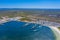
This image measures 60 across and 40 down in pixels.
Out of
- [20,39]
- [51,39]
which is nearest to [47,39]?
[51,39]

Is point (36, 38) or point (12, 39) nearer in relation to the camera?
point (12, 39)

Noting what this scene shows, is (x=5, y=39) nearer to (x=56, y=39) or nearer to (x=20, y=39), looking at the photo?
(x=20, y=39)

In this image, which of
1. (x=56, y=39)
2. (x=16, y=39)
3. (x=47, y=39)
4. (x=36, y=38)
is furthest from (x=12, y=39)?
(x=56, y=39)

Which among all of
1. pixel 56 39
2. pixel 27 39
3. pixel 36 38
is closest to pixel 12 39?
pixel 27 39

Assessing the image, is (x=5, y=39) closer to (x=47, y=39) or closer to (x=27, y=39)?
(x=27, y=39)

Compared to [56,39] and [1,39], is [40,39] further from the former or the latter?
[1,39]

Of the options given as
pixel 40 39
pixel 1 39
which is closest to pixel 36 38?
pixel 40 39

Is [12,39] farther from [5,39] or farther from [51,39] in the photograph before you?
[51,39]
